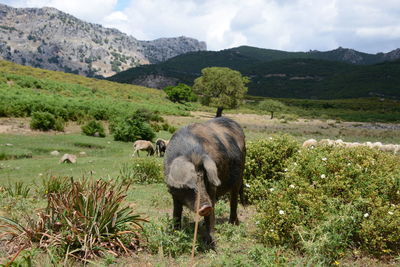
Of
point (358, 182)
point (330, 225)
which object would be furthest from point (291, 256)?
point (358, 182)

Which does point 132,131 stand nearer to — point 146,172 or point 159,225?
point 146,172

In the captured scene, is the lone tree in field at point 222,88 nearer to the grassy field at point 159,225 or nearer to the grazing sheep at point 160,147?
the grazing sheep at point 160,147

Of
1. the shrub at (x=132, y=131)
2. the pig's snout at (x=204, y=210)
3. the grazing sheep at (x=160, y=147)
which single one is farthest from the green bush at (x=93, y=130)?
the pig's snout at (x=204, y=210)

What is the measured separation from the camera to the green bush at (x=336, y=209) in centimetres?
509

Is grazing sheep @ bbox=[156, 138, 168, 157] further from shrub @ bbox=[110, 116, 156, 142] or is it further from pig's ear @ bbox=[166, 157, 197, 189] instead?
pig's ear @ bbox=[166, 157, 197, 189]

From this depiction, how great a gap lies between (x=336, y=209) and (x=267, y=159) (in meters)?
3.53

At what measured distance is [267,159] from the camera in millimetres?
9195

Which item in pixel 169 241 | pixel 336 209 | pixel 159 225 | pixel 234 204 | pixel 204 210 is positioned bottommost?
pixel 159 225

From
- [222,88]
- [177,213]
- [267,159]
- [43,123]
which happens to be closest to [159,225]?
[177,213]

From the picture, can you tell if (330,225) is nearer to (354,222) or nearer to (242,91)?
(354,222)

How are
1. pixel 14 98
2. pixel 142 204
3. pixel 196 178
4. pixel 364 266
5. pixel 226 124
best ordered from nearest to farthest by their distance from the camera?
1. pixel 196 178
2. pixel 364 266
3. pixel 226 124
4. pixel 142 204
5. pixel 14 98

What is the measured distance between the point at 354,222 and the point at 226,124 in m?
2.99

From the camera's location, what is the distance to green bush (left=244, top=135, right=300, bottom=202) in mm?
9078

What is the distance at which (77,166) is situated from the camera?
47.3 ft
